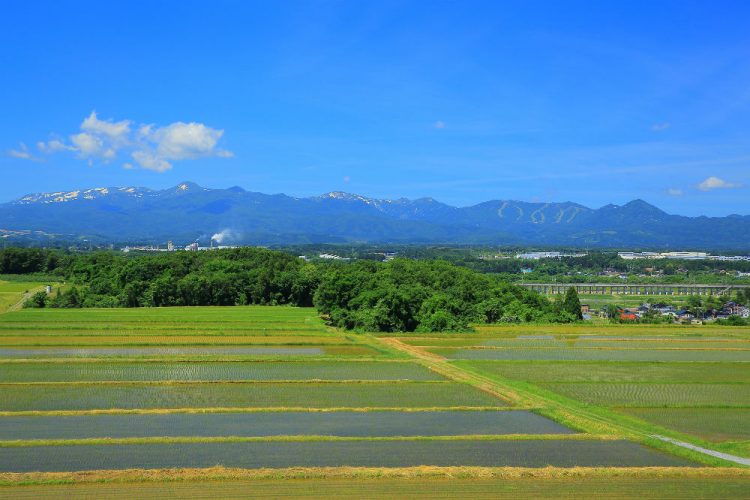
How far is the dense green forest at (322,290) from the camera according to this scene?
47344 millimetres

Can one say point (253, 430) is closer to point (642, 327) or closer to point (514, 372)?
point (514, 372)

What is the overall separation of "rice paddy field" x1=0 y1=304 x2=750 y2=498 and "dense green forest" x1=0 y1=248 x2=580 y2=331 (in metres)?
8.54

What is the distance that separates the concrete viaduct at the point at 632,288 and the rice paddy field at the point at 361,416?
229ft

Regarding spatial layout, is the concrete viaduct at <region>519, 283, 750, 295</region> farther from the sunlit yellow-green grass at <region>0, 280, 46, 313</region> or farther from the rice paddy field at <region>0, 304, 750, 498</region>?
the rice paddy field at <region>0, 304, 750, 498</region>

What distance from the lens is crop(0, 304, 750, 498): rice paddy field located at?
1477 cm

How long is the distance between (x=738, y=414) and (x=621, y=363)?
10.9 metres

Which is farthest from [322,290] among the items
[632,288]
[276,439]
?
[632,288]

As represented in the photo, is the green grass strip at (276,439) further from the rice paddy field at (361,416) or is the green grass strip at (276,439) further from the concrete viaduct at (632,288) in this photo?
the concrete viaduct at (632,288)

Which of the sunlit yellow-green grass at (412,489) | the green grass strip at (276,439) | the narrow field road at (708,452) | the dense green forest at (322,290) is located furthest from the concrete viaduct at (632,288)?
the sunlit yellow-green grass at (412,489)

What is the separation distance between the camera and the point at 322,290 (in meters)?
53.5

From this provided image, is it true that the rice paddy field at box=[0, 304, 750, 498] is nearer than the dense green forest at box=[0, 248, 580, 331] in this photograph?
Yes

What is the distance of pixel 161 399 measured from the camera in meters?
22.3

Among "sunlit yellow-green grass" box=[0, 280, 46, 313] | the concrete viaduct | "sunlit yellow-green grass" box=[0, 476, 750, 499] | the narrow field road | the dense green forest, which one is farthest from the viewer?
the concrete viaduct

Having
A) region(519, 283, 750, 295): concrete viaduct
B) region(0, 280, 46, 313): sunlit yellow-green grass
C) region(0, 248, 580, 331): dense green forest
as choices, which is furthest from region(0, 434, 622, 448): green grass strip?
region(519, 283, 750, 295): concrete viaduct
